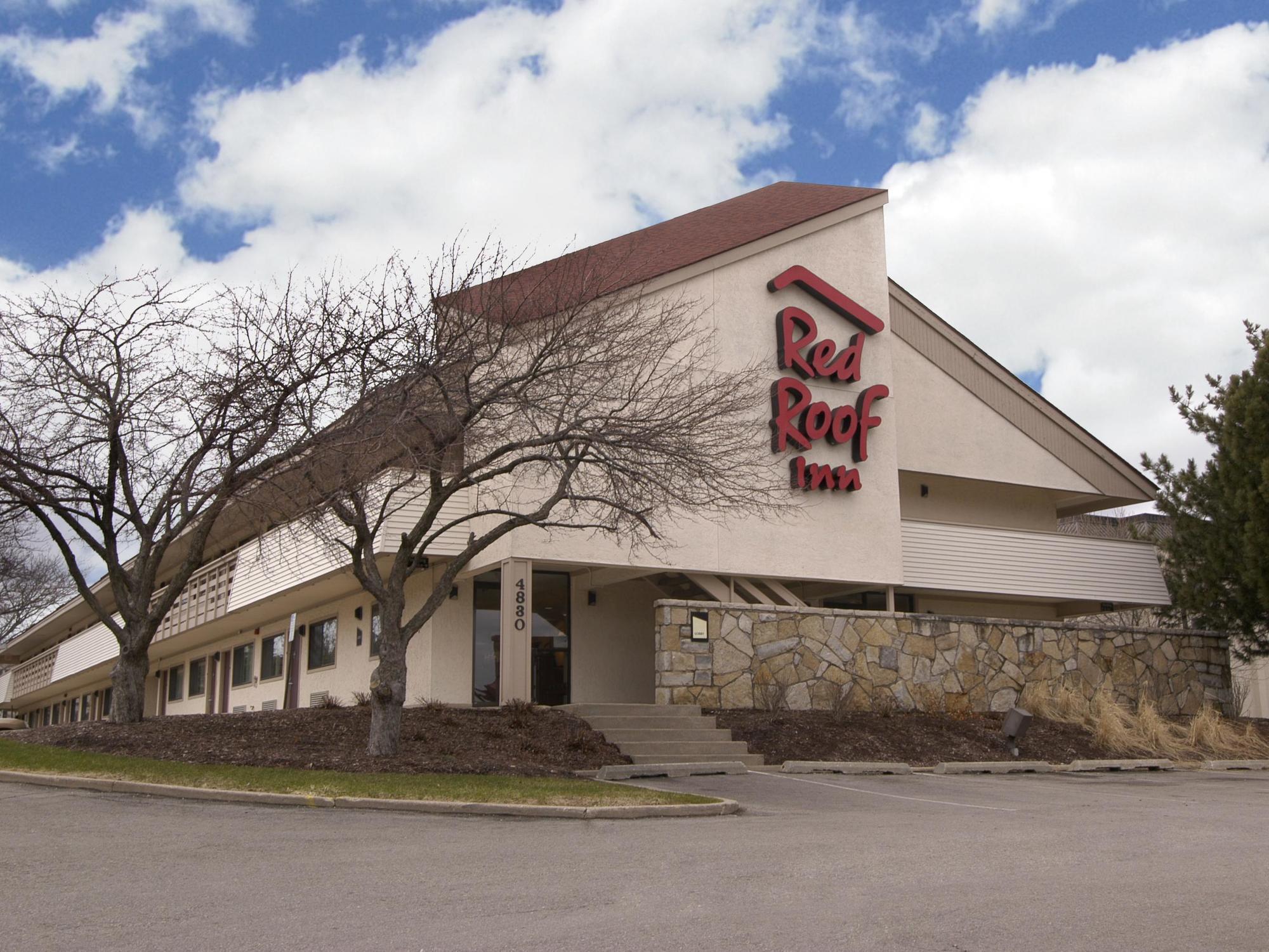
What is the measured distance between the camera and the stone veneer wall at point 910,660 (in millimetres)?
21141

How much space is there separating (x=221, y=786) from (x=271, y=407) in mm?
5077

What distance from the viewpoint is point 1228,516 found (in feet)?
78.8

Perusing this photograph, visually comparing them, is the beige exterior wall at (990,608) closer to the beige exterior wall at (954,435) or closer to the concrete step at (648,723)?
the beige exterior wall at (954,435)

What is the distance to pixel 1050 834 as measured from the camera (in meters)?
11.2

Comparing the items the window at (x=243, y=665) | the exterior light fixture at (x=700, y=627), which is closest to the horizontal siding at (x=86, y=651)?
the window at (x=243, y=665)

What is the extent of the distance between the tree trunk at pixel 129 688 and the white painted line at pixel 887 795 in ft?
28.6

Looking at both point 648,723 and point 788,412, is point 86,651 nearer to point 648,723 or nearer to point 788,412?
point 648,723

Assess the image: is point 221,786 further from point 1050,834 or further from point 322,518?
point 1050,834

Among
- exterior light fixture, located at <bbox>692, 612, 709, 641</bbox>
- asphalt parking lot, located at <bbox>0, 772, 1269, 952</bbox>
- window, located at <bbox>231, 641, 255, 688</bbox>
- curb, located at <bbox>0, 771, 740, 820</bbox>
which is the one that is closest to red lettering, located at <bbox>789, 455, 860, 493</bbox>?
exterior light fixture, located at <bbox>692, 612, 709, 641</bbox>

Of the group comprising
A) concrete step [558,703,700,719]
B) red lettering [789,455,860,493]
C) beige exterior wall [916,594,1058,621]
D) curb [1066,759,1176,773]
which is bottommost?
curb [1066,759,1176,773]

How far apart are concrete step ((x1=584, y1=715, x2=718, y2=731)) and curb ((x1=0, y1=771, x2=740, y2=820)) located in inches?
263

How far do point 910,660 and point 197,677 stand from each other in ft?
70.0

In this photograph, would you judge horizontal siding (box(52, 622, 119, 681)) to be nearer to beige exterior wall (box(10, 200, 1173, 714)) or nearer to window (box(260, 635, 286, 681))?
window (box(260, 635, 286, 681))

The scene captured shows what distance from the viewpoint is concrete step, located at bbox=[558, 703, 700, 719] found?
19.5 m
